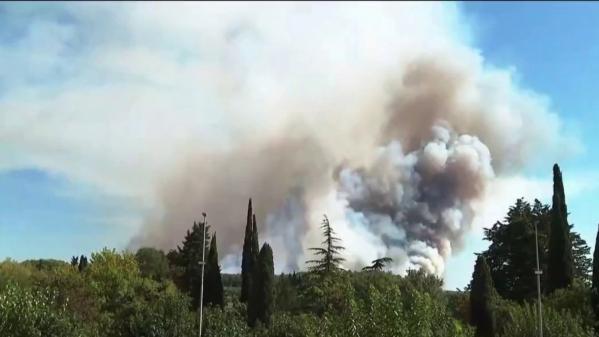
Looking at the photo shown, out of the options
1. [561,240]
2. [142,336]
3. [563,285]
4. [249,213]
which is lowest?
[142,336]

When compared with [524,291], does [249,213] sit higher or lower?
higher

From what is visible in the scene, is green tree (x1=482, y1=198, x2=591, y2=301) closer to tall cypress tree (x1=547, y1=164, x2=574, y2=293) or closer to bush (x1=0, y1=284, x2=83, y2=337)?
tall cypress tree (x1=547, y1=164, x2=574, y2=293)

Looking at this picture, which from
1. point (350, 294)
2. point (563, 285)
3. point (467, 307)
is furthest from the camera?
point (467, 307)

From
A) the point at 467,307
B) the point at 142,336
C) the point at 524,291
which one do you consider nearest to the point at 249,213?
the point at 467,307

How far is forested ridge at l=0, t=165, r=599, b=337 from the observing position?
1139 inches

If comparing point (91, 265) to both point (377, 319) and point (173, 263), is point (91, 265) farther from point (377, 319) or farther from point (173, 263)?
point (377, 319)

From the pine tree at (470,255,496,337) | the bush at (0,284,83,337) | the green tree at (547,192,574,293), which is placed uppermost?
the green tree at (547,192,574,293)

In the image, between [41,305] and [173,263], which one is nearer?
[41,305]

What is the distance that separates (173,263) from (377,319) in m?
58.5

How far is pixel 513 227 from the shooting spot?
208ft

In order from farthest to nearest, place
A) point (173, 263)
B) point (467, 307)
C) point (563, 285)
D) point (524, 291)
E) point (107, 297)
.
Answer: point (173, 263) < point (524, 291) < point (467, 307) < point (107, 297) < point (563, 285)

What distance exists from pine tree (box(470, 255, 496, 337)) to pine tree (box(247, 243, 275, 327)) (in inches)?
509

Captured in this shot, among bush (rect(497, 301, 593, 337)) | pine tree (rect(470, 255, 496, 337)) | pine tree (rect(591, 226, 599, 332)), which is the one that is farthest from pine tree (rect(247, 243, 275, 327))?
pine tree (rect(591, 226, 599, 332))

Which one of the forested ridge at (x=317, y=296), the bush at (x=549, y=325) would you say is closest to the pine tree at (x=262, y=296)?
the forested ridge at (x=317, y=296)
